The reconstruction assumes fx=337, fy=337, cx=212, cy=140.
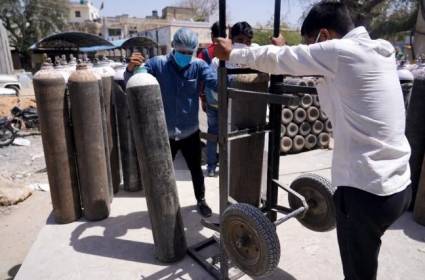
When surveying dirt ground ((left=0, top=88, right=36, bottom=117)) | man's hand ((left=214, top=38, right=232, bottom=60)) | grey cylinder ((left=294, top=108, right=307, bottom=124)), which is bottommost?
dirt ground ((left=0, top=88, right=36, bottom=117))

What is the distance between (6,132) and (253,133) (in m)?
7.81

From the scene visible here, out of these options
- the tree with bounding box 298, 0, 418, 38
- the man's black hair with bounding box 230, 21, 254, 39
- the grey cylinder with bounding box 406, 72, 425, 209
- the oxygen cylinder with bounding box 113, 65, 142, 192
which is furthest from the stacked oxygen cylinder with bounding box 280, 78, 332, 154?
the tree with bounding box 298, 0, 418, 38

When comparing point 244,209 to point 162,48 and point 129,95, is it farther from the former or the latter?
point 162,48

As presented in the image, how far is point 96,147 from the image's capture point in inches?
135

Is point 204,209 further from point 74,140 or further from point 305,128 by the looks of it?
point 305,128

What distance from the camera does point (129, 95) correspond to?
260 centimetres

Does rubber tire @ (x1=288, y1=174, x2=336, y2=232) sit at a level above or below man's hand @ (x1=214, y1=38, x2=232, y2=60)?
below

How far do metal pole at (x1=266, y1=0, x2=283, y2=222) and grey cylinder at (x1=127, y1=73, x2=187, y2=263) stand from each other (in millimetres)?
782

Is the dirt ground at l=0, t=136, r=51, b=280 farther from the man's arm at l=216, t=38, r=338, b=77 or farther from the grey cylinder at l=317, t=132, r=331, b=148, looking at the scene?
the grey cylinder at l=317, t=132, r=331, b=148

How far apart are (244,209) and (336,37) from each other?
3.45 feet

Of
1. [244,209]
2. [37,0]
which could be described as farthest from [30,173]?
[37,0]

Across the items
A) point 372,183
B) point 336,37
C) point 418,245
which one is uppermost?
point 336,37

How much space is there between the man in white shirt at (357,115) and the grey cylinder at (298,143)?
4.26 meters

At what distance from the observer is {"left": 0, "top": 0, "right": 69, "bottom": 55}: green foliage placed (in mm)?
32781
